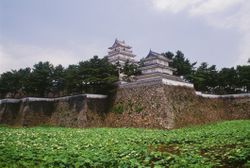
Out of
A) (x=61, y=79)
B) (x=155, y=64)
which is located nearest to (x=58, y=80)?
(x=61, y=79)

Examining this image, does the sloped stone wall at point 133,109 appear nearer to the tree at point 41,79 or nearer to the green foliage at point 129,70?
the tree at point 41,79

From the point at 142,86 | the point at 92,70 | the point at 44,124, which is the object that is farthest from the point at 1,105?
the point at 142,86

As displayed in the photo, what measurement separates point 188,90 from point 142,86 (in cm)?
463

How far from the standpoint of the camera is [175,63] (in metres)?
37.4

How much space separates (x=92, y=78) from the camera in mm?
26250

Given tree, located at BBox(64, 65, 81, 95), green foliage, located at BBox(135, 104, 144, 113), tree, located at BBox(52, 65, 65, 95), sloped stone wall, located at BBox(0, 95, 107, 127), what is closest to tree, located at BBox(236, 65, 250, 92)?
green foliage, located at BBox(135, 104, 144, 113)

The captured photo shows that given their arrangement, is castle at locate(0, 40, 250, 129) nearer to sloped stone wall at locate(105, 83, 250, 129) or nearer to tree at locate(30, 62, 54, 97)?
sloped stone wall at locate(105, 83, 250, 129)

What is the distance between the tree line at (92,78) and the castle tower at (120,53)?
873cm

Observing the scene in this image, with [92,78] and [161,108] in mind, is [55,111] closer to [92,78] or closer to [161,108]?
[92,78]

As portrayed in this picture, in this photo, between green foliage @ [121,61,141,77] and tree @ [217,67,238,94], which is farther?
tree @ [217,67,238,94]

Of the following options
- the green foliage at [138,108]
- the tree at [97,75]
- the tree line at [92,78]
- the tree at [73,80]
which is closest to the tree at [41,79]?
the tree line at [92,78]

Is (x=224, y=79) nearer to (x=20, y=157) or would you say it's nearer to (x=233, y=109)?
(x=233, y=109)

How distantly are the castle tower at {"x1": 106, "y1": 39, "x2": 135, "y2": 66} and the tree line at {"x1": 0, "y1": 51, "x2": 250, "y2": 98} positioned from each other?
28.7ft

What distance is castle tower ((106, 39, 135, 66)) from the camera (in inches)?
1736
